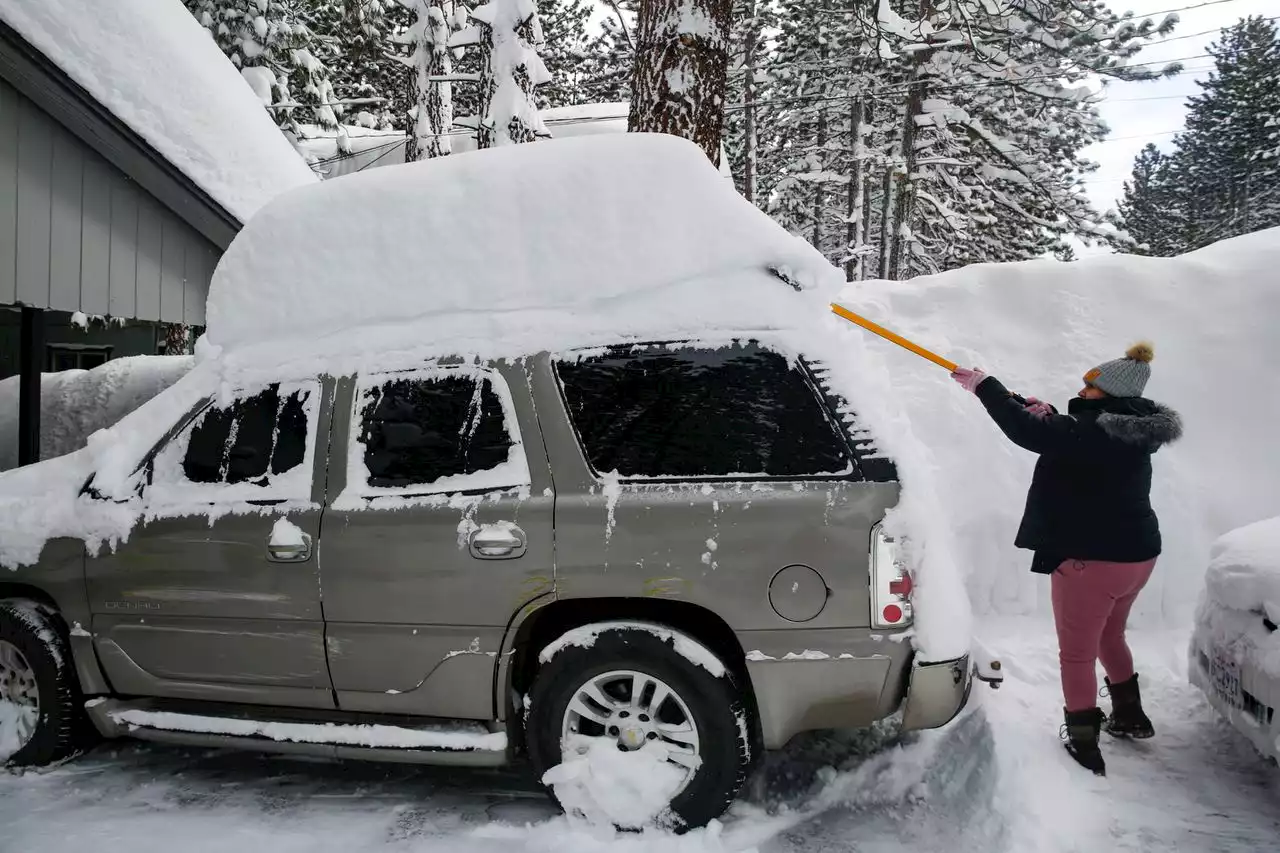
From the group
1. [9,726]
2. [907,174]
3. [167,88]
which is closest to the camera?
[9,726]

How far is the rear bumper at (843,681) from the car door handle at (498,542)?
88cm

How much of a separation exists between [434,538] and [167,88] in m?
6.46

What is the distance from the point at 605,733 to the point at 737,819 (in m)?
0.64

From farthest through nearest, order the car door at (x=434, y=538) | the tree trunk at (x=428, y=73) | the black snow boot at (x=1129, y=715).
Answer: the tree trunk at (x=428, y=73)
the black snow boot at (x=1129, y=715)
the car door at (x=434, y=538)

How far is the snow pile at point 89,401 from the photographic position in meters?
9.16

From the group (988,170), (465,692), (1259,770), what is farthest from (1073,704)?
(988,170)

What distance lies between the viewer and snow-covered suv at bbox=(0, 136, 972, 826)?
286 cm

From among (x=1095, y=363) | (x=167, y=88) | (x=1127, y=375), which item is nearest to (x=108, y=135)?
(x=167, y=88)

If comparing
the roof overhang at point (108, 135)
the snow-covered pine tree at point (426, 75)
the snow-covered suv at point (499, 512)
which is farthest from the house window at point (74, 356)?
the snow-covered suv at point (499, 512)

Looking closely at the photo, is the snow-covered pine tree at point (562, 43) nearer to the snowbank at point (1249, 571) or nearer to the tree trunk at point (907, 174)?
the tree trunk at point (907, 174)

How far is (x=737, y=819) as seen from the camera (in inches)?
123

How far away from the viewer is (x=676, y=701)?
2932 millimetres

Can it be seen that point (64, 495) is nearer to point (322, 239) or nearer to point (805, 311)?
point (322, 239)

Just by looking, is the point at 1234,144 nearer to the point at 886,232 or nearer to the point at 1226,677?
the point at 886,232
